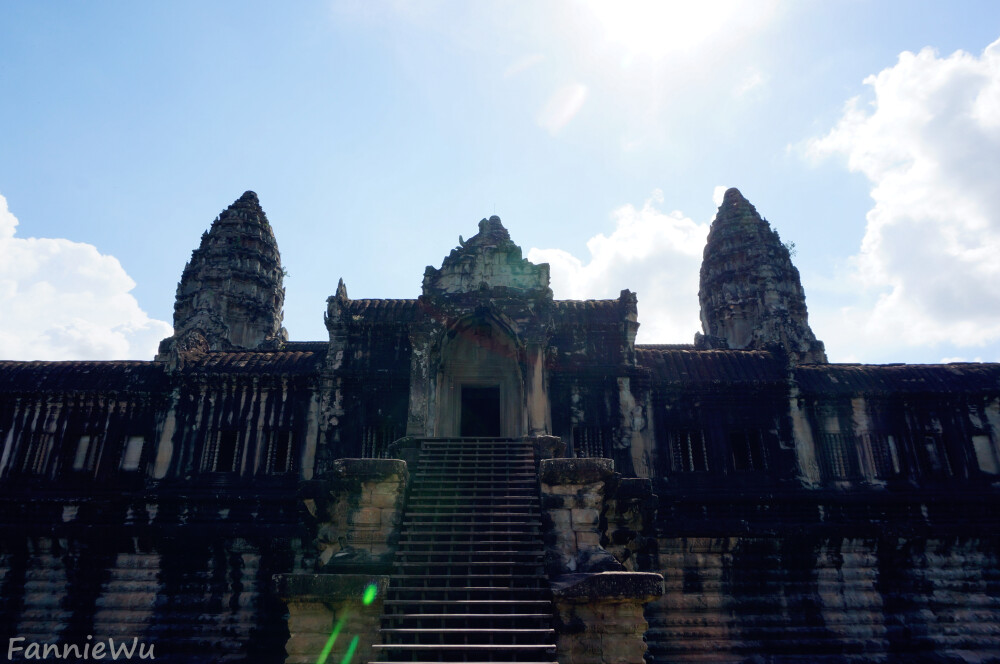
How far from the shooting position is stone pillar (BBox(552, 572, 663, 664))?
9164mm

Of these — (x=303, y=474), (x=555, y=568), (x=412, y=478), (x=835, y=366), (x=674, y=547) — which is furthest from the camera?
(x=835, y=366)

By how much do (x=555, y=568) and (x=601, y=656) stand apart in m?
1.48

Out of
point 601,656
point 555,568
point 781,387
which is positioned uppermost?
point 781,387

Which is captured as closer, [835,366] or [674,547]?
[674,547]

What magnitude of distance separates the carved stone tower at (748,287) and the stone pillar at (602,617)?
2214 cm

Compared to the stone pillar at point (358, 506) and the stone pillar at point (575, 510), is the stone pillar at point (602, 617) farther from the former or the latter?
the stone pillar at point (358, 506)

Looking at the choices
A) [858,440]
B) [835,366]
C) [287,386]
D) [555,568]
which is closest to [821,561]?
[858,440]

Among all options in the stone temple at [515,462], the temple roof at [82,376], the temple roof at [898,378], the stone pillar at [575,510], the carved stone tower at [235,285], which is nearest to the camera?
the stone pillar at [575,510]

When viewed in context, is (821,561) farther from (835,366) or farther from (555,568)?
(555,568)

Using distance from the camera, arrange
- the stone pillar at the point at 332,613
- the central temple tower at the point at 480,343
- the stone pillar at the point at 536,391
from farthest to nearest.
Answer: the central temple tower at the point at 480,343 < the stone pillar at the point at 536,391 < the stone pillar at the point at 332,613

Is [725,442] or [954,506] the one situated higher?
[725,442]

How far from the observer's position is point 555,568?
33.4 ft

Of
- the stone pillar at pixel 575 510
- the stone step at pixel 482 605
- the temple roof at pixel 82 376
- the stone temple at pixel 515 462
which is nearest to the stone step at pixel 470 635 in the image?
the stone step at pixel 482 605

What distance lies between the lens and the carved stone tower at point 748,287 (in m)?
31.2
